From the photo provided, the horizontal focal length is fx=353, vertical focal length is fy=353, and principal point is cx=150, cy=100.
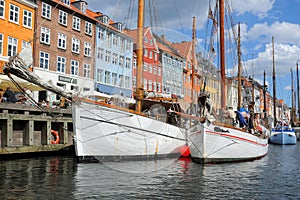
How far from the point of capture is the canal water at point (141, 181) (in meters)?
11.3

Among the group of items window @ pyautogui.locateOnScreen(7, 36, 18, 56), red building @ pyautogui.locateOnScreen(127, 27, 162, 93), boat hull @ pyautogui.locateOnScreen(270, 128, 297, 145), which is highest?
window @ pyautogui.locateOnScreen(7, 36, 18, 56)

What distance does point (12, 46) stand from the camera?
33.1 metres

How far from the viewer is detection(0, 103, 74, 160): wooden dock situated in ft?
65.2

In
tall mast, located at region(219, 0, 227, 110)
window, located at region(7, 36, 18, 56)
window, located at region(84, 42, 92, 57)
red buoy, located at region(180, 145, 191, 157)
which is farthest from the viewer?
window, located at region(84, 42, 92, 57)

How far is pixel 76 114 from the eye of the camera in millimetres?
18266

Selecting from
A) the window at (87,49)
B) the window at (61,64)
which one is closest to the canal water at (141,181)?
the window at (61,64)

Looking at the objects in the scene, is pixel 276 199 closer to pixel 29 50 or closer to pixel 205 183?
pixel 205 183

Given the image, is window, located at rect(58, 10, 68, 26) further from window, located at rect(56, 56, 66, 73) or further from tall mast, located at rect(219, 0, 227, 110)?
tall mast, located at rect(219, 0, 227, 110)

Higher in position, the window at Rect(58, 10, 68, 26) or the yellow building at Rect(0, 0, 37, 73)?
the window at Rect(58, 10, 68, 26)

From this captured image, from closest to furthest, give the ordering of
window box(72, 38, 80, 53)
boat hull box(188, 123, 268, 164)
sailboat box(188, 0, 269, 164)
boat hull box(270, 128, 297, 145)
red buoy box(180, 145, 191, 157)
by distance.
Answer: sailboat box(188, 0, 269, 164) → boat hull box(188, 123, 268, 164) → red buoy box(180, 145, 191, 157) → window box(72, 38, 80, 53) → boat hull box(270, 128, 297, 145)

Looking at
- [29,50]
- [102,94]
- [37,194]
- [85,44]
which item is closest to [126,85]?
[102,94]

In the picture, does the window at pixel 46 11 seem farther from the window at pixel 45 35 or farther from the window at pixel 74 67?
the window at pixel 74 67

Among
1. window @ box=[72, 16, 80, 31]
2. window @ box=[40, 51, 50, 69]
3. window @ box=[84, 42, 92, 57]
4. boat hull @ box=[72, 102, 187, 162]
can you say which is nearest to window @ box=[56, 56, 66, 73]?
window @ box=[40, 51, 50, 69]

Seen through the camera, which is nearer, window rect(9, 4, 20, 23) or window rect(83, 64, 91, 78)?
window rect(83, 64, 91, 78)
